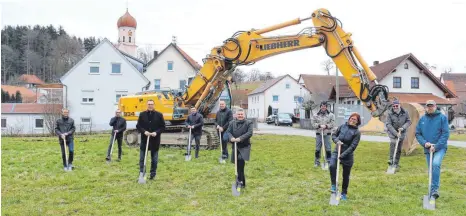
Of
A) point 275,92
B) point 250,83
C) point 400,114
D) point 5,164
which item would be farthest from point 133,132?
point 250,83

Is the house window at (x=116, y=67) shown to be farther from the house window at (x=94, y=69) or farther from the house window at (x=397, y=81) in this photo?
the house window at (x=397, y=81)

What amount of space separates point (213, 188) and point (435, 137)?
4315 millimetres

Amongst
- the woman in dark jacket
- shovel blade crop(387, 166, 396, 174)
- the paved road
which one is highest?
the woman in dark jacket

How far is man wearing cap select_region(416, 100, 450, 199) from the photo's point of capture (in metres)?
7.07

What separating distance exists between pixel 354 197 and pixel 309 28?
5.92 metres

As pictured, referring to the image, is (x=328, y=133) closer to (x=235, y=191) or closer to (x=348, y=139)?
(x=348, y=139)

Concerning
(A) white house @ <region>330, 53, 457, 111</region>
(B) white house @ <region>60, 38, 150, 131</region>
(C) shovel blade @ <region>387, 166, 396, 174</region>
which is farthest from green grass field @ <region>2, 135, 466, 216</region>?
(A) white house @ <region>330, 53, 457, 111</region>

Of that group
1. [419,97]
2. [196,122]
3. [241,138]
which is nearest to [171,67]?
[419,97]

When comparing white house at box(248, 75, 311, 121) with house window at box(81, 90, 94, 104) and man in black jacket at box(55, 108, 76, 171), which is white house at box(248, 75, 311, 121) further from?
man in black jacket at box(55, 108, 76, 171)

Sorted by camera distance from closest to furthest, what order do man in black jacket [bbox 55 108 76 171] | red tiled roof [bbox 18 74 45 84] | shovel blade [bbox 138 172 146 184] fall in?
shovel blade [bbox 138 172 146 184] < man in black jacket [bbox 55 108 76 171] < red tiled roof [bbox 18 74 45 84]

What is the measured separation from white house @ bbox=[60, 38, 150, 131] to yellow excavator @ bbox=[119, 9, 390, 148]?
21.2m

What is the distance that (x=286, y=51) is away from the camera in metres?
12.6

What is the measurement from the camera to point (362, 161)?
484 inches

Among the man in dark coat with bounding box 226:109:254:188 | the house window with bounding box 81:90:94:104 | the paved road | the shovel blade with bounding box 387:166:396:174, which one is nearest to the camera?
the man in dark coat with bounding box 226:109:254:188
